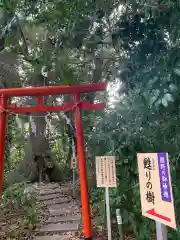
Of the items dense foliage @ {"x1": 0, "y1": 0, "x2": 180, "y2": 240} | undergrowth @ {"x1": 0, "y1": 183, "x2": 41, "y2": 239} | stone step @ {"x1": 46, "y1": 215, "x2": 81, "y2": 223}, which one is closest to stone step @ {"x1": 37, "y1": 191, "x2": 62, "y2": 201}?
undergrowth @ {"x1": 0, "y1": 183, "x2": 41, "y2": 239}

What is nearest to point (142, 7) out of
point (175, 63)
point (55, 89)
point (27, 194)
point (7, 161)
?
point (175, 63)

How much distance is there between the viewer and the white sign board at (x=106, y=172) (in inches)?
150

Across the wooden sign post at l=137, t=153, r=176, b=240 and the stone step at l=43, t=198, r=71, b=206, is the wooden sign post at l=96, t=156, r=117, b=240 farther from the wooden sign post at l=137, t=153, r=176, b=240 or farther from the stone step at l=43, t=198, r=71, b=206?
the stone step at l=43, t=198, r=71, b=206

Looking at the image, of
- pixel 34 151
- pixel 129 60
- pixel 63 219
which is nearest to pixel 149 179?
pixel 129 60

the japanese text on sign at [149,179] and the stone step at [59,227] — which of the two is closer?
the japanese text on sign at [149,179]

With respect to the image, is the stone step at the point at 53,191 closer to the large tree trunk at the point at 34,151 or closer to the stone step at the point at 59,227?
the large tree trunk at the point at 34,151

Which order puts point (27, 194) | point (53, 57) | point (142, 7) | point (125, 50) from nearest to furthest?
point (142, 7)
point (125, 50)
point (53, 57)
point (27, 194)

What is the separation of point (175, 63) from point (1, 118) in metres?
3.36

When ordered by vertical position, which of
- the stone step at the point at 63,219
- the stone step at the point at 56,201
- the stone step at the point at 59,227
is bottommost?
the stone step at the point at 59,227

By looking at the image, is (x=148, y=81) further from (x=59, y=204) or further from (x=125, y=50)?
(x=59, y=204)

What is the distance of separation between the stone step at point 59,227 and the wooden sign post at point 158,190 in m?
3.20

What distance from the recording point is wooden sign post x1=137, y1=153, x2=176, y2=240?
1941mm

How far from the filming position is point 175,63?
2.16m

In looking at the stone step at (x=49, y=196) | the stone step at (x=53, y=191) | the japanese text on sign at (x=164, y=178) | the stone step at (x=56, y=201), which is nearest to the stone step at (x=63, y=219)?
the stone step at (x=56, y=201)
